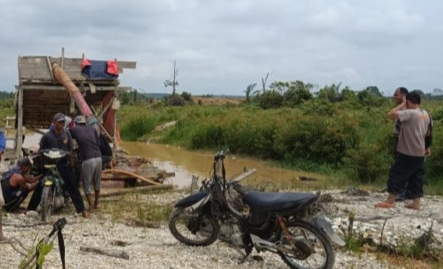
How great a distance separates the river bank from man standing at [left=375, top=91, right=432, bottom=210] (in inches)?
16.0

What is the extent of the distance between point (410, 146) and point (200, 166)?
12.9 m

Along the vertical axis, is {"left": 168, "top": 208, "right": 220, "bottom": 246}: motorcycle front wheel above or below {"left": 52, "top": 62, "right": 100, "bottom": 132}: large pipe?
below

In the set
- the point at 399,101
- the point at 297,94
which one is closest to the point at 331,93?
the point at 297,94

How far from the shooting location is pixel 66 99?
16078 mm

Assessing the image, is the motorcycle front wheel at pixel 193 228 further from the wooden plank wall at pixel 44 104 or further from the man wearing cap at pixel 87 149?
the wooden plank wall at pixel 44 104

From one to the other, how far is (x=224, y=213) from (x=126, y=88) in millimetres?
8908

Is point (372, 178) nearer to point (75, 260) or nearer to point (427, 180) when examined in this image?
point (427, 180)

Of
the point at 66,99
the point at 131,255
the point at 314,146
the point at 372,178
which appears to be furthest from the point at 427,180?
the point at 131,255

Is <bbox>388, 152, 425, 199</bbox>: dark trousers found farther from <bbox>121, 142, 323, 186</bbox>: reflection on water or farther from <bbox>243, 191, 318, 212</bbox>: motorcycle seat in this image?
<bbox>121, 142, 323, 186</bbox>: reflection on water

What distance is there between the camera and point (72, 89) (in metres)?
13.7

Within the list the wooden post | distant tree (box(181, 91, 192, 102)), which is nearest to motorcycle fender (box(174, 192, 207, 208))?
the wooden post

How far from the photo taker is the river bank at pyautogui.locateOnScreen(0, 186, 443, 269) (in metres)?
6.67

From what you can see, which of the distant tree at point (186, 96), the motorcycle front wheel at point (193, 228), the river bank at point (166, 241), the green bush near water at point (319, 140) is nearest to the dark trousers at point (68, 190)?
the river bank at point (166, 241)

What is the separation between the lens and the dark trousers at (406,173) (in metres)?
10.1
